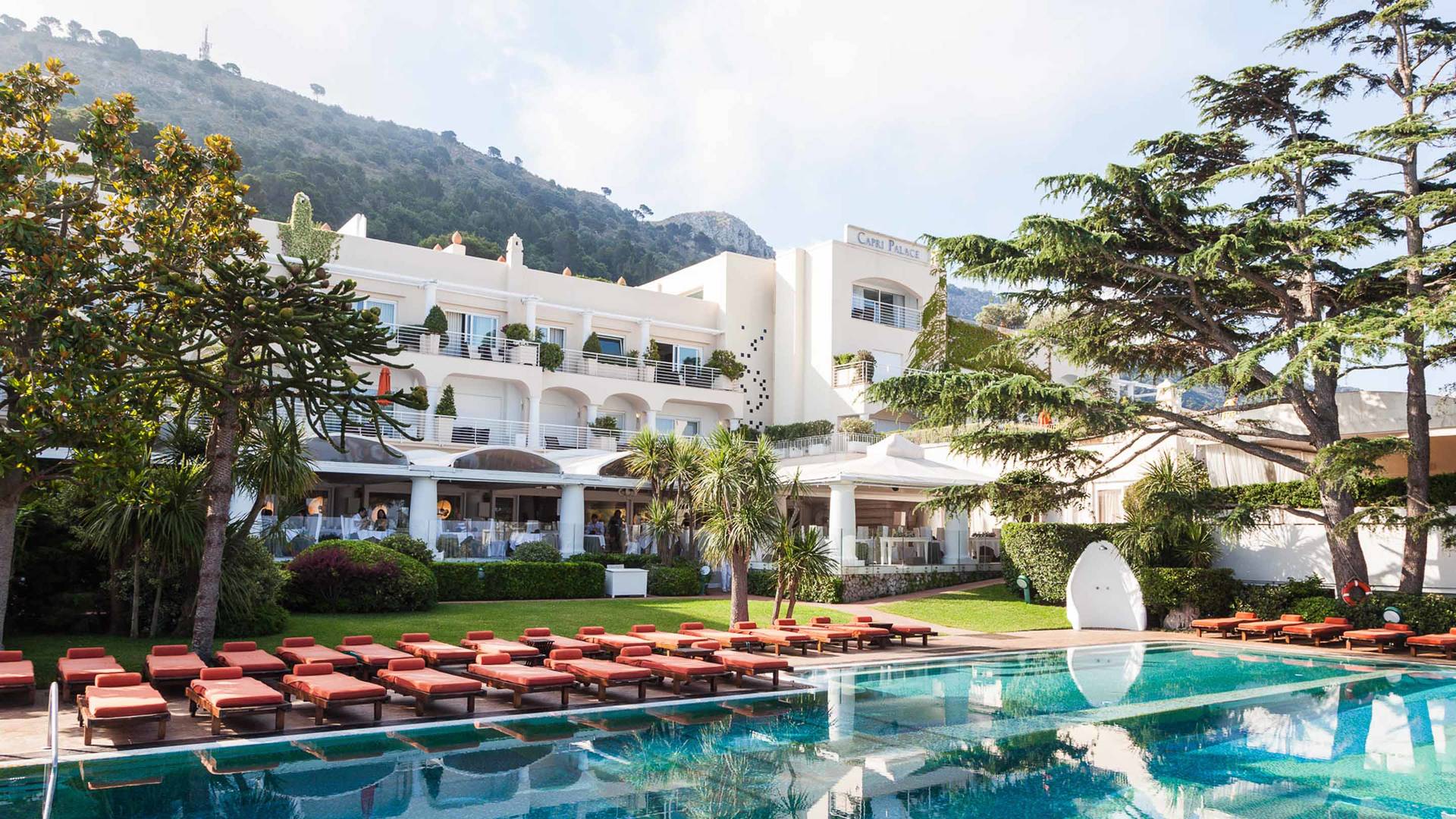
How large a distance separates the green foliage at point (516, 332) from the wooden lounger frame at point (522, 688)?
970 inches

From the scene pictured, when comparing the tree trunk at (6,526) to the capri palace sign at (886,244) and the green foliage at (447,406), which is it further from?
the capri palace sign at (886,244)

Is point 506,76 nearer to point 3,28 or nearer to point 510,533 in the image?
point 510,533

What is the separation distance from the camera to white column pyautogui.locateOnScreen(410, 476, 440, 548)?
25500mm

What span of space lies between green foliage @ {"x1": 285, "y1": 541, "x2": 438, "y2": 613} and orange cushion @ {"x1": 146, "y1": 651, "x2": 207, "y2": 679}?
7.18 metres

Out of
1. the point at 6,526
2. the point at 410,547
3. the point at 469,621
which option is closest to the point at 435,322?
the point at 410,547

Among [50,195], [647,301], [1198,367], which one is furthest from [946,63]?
[647,301]

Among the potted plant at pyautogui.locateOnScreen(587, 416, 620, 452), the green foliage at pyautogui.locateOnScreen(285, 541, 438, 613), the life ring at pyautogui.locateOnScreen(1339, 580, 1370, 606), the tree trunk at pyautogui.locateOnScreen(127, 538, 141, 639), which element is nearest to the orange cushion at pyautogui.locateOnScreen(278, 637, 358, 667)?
the tree trunk at pyautogui.locateOnScreen(127, 538, 141, 639)

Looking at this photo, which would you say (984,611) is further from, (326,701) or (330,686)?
(326,701)

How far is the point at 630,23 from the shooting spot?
21922 millimetres

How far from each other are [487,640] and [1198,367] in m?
17.3

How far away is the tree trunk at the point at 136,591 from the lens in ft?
48.4

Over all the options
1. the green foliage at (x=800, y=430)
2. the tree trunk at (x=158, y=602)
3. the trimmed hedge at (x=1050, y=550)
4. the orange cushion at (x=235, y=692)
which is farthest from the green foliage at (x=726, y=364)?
the orange cushion at (x=235, y=692)

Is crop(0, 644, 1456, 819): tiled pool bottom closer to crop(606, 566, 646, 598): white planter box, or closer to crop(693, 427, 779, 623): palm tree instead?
crop(693, 427, 779, 623): palm tree

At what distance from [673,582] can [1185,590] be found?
12.6 m
